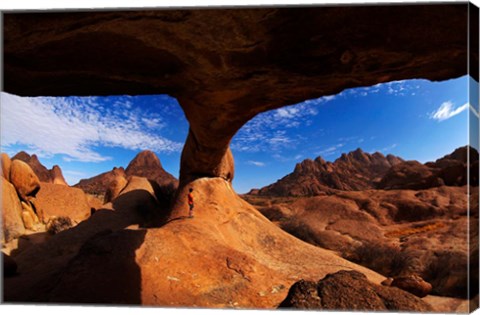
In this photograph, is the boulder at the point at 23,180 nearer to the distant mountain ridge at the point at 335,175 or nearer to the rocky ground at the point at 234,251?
the rocky ground at the point at 234,251

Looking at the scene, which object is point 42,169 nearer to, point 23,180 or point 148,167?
point 148,167

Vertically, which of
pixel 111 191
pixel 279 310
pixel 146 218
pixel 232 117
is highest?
pixel 232 117

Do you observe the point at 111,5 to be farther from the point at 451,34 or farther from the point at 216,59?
the point at 451,34

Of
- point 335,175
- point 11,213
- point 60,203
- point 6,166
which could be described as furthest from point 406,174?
point 6,166

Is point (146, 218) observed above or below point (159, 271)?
above

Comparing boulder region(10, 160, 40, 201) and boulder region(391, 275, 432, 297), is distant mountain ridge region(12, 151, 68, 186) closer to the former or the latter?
boulder region(10, 160, 40, 201)

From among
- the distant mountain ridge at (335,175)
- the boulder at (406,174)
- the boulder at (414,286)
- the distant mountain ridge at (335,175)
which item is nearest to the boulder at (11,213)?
the boulder at (414,286)

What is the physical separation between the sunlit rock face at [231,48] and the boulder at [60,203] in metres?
11.5

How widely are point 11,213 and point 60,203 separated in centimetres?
406

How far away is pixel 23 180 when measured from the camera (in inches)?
523

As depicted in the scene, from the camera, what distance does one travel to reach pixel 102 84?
4875 millimetres

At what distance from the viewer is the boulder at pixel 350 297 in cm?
492

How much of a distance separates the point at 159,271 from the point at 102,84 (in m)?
3.60

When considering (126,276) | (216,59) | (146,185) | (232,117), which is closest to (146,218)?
(146,185)
